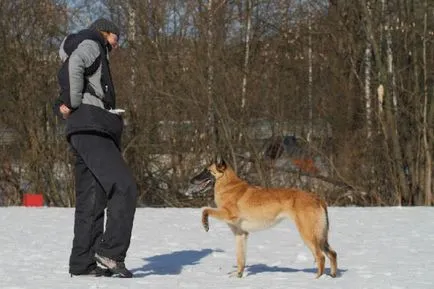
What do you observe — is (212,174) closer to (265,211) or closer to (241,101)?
(265,211)

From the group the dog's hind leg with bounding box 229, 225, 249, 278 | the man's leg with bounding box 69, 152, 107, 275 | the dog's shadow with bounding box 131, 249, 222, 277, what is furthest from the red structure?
the man's leg with bounding box 69, 152, 107, 275

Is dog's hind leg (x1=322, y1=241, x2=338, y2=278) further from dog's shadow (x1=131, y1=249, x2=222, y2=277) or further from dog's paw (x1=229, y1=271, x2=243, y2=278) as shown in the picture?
dog's shadow (x1=131, y1=249, x2=222, y2=277)

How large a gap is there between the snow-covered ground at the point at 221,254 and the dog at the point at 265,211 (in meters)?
0.22

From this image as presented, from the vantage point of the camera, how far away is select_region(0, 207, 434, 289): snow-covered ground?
17.8 ft

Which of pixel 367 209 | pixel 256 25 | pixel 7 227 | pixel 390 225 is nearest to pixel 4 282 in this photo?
pixel 7 227

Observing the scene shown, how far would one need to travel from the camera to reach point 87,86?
5.45 m

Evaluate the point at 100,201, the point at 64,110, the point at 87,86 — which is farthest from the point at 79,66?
the point at 100,201

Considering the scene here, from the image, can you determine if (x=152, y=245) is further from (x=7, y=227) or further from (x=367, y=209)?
(x=367, y=209)

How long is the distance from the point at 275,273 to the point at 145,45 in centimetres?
1062

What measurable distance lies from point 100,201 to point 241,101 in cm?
997

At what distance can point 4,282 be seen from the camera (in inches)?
210

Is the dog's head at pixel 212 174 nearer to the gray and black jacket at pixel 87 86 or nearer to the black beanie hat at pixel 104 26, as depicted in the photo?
the gray and black jacket at pixel 87 86

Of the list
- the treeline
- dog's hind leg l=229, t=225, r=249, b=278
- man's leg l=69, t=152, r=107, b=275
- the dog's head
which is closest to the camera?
man's leg l=69, t=152, r=107, b=275

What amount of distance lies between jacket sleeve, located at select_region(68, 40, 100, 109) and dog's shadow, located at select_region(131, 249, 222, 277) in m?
1.37
